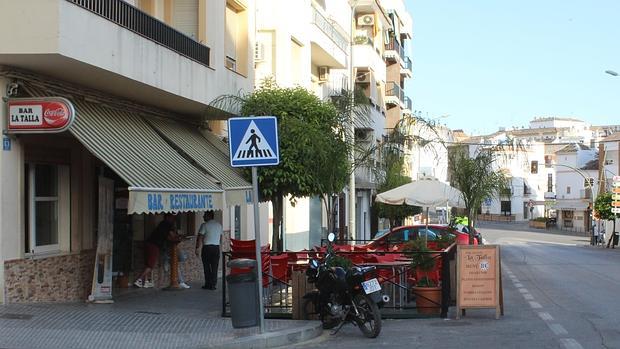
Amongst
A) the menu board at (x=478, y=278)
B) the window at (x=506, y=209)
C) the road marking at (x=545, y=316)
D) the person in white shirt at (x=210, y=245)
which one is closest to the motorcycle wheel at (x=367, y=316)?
the menu board at (x=478, y=278)

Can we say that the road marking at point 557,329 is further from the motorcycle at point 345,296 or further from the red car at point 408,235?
the red car at point 408,235

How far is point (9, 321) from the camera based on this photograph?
1020 centimetres

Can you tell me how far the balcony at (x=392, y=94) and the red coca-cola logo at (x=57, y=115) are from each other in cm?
4163

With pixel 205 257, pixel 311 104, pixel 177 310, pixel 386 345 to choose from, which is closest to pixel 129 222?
pixel 205 257

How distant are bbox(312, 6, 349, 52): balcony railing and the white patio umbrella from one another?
9.16 metres

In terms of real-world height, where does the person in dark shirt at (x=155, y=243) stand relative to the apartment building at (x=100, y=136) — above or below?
below

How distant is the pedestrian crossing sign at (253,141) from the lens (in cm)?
1003

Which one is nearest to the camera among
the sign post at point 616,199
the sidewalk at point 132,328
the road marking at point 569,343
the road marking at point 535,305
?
the road marking at point 569,343

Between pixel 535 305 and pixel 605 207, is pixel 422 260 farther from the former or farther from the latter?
pixel 605 207

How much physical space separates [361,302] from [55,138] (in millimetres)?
5906

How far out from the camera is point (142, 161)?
1211cm

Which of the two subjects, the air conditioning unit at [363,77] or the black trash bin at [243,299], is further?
the air conditioning unit at [363,77]

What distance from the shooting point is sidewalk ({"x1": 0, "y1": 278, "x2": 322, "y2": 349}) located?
31.1 ft

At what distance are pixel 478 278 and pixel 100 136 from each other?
647 cm
